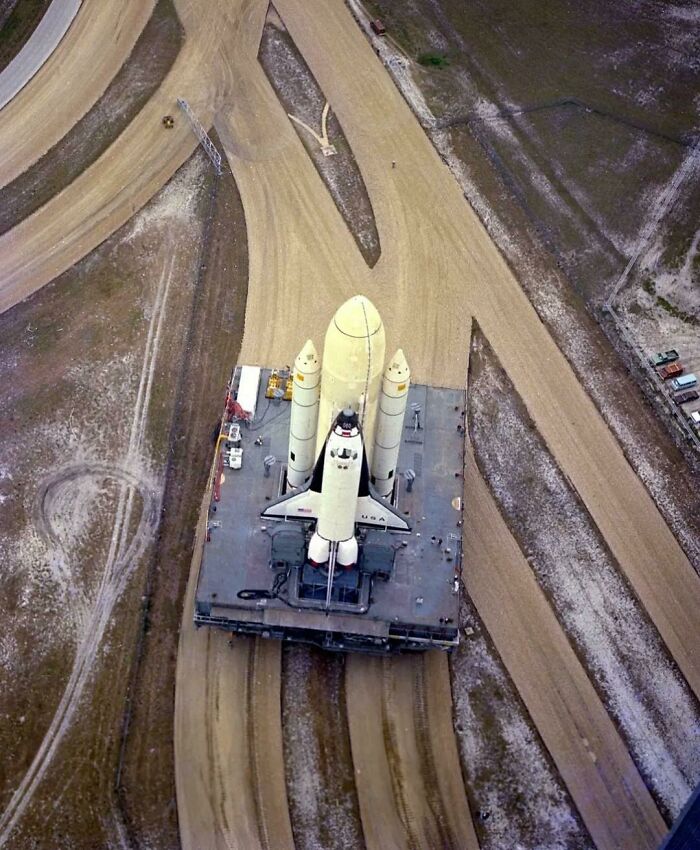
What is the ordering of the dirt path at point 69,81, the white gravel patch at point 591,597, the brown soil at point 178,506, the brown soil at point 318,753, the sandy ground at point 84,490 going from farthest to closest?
1. the dirt path at point 69,81
2. the white gravel patch at point 591,597
3. the sandy ground at point 84,490
4. the brown soil at point 178,506
5. the brown soil at point 318,753

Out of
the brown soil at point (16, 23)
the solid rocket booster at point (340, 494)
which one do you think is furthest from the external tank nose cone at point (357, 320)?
the brown soil at point (16, 23)

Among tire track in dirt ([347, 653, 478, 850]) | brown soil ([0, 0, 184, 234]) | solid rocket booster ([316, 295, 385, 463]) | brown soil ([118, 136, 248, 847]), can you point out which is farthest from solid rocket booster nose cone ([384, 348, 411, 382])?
brown soil ([0, 0, 184, 234])

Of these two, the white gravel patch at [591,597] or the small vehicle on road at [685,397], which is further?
the small vehicle on road at [685,397]

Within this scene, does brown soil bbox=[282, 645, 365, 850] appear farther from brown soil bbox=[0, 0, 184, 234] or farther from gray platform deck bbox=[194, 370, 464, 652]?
brown soil bbox=[0, 0, 184, 234]

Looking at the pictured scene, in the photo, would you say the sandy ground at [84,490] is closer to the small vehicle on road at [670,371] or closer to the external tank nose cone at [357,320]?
the external tank nose cone at [357,320]

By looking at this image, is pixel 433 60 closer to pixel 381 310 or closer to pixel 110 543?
pixel 381 310

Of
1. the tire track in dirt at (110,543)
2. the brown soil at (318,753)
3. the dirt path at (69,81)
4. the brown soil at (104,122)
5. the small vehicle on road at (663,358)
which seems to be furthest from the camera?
the dirt path at (69,81)

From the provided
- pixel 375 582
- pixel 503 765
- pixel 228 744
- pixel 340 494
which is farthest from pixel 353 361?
pixel 503 765
